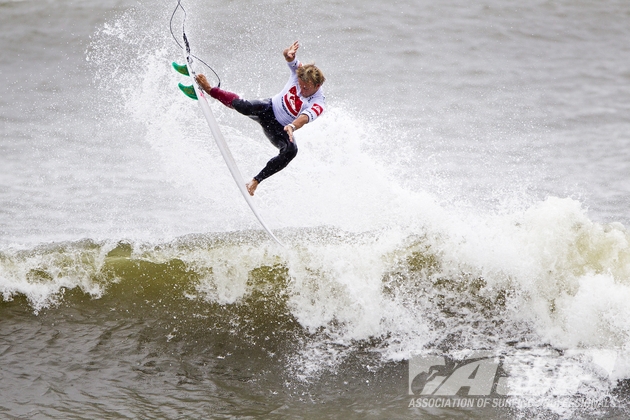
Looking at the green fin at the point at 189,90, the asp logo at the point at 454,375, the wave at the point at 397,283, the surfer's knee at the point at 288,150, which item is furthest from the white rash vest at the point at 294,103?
the asp logo at the point at 454,375

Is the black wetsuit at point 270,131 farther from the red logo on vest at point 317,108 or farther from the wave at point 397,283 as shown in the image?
the wave at point 397,283

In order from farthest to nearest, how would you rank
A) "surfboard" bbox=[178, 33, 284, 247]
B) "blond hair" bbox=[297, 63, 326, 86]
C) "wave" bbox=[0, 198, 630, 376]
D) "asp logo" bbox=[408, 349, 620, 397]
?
"surfboard" bbox=[178, 33, 284, 247] → "blond hair" bbox=[297, 63, 326, 86] → "wave" bbox=[0, 198, 630, 376] → "asp logo" bbox=[408, 349, 620, 397]

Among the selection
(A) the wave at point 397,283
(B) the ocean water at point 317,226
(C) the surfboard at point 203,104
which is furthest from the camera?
(C) the surfboard at point 203,104

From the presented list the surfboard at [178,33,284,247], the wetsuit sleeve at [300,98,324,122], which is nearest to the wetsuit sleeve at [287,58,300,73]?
the wetsuit sleeve at [300,98,324,122]

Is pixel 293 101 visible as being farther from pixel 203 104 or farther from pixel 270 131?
pixel 203 104

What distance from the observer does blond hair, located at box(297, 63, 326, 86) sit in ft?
18.5

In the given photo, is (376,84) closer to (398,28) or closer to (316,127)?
(398,28)

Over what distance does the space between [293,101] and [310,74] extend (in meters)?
0.32

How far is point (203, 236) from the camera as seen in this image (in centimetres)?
687

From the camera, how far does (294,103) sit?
5852 mm

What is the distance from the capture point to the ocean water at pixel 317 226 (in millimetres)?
5039

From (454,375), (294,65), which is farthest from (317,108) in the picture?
(454,375)

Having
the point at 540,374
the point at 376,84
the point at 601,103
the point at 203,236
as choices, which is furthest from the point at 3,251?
the point at 601,103

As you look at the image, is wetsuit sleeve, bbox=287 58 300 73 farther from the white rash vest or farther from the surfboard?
the surfboard
